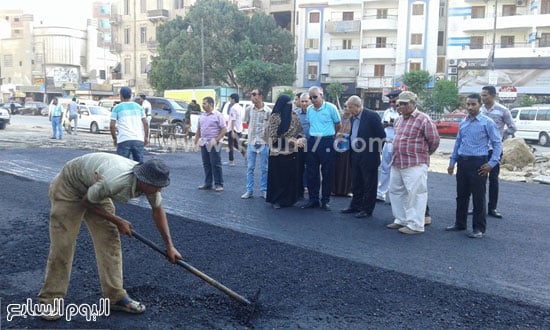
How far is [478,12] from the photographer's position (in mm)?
39875

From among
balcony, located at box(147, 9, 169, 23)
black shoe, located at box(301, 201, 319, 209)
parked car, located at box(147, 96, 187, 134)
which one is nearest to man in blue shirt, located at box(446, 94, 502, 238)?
black shoe, located at box(301, 201, 319, 209)

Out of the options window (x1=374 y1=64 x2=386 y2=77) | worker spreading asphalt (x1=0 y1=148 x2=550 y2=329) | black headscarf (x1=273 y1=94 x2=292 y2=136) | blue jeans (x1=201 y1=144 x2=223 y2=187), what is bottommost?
worker spreading asphalt (x1=0 y1=148 x2=550 y2=329)

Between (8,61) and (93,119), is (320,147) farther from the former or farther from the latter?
(8,61)

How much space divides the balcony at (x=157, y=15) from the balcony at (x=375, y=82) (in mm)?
21475

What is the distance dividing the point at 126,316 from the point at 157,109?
1889 centimetres

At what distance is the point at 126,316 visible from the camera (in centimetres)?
389

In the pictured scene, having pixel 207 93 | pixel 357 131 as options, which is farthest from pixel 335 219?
pixel 207 93

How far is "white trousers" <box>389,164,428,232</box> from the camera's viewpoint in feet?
20.9

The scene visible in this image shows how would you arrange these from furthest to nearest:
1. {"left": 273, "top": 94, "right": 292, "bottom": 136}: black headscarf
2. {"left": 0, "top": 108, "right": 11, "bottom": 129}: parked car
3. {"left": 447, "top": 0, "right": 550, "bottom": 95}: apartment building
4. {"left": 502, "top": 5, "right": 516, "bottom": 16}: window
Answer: {"left": 502, "top": 5, "right": 516, "bottom": 16}: window
{"left": 447, "top": 0, "right": 550, "bottom": 95}: apartment building
{"left": 0, "top": 108, "right": 11, "bottom": 129}: parked car
{"left": 273, "top": 94, "right": 292, "bottom": 136}: black headscarf

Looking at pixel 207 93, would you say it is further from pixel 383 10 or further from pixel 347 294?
pixel 347 294

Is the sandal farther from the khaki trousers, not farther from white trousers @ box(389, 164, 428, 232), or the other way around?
white trousers @ box(389, 164, 428, 232)

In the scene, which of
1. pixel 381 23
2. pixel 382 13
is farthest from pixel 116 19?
pixel 381 23

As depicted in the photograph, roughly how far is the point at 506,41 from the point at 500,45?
747mm

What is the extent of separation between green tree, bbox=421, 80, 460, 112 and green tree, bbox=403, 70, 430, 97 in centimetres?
172
